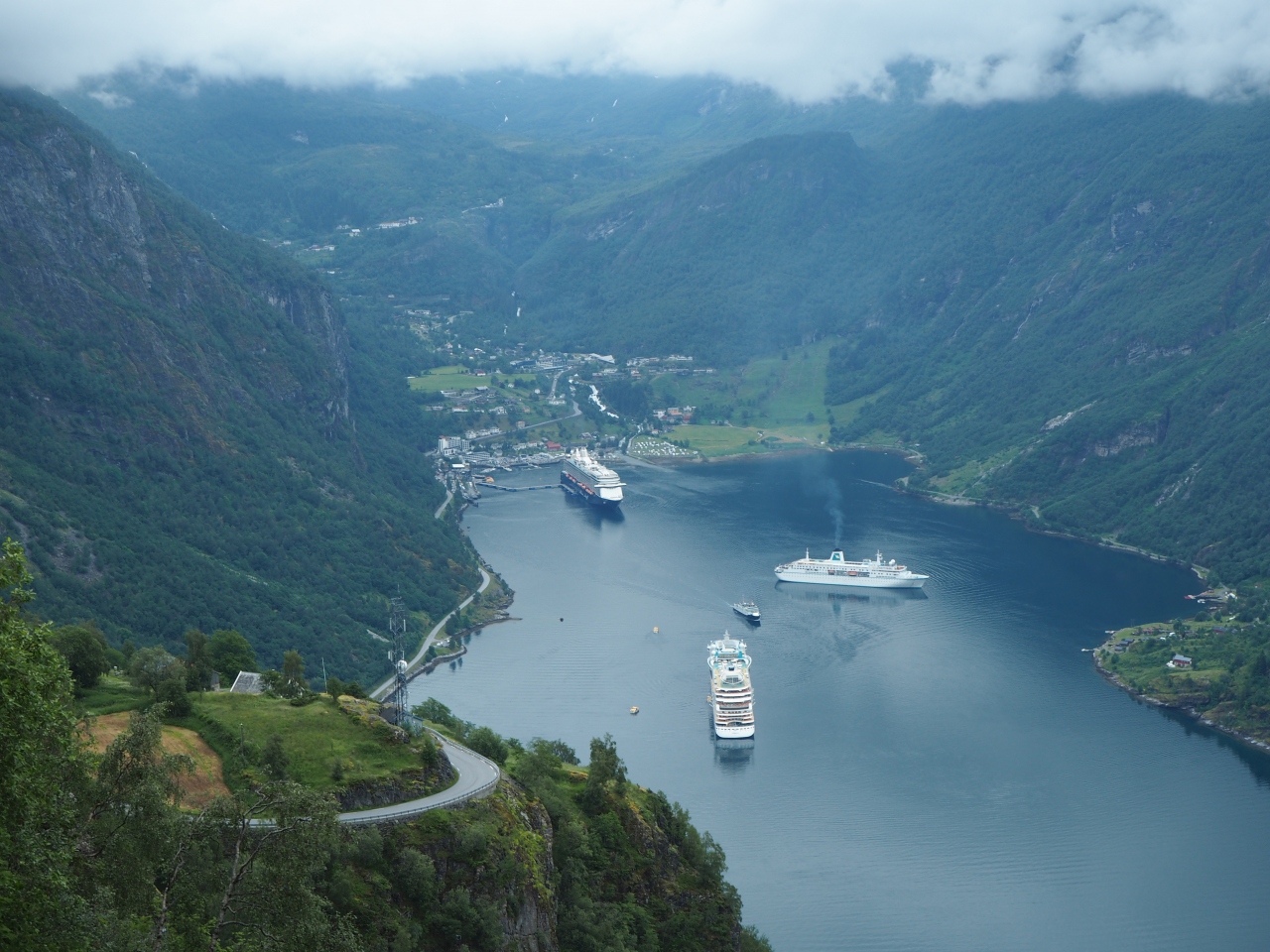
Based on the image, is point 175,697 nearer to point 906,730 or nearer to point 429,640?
point 906,730

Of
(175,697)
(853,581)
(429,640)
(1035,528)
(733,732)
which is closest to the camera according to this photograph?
(175,697)

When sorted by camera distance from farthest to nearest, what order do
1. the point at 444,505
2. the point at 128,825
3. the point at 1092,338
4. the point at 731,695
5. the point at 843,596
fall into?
the point at 1092,338, the point at 444,505, the point at 843,596, the point at 731,695, the point at 128,825

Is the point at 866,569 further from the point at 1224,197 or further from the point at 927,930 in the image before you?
the point at 1224,197

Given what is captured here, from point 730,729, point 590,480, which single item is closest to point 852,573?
point 730,729

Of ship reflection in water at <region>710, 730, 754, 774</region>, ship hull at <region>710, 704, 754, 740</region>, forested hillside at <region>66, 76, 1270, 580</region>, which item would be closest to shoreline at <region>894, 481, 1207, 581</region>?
forested hillside at <region>66, 76, 1270, 580</region>

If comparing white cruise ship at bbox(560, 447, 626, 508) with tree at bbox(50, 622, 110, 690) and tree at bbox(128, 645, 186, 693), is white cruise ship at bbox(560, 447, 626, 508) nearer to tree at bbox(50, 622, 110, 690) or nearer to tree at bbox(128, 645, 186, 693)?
tree at bbox(128, 645, 186, 693)

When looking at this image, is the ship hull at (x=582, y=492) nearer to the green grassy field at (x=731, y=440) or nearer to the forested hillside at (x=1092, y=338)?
the green grassy field at (x=731, y=440)
